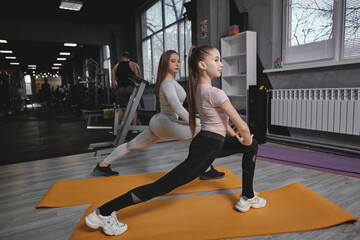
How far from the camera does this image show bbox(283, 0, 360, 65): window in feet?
9.82

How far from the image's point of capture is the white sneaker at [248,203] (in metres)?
1.47

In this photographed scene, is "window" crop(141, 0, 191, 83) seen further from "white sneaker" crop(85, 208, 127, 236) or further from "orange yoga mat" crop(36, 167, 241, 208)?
"white sneaker" crop(85, 208, 127, 236)

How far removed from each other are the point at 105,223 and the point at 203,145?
0.64 m

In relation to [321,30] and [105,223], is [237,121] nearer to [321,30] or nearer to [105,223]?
[105,223]

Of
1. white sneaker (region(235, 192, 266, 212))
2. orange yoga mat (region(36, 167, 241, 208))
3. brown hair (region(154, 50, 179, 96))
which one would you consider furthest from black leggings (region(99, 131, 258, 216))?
brown hair (region(154, 50, 179, 96))

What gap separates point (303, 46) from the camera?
354cm

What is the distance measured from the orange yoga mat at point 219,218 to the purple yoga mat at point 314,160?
806mm


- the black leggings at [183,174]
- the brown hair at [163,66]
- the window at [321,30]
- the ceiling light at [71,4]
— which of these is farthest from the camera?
the ceiling light at [71,4]

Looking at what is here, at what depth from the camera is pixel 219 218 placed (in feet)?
4.67

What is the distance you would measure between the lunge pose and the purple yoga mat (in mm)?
1281

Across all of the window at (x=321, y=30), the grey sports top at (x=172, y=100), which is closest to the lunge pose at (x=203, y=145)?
the grey sports top at (x=172, y=100)

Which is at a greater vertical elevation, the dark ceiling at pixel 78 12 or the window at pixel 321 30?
the dark ceiling at pixel 78 12

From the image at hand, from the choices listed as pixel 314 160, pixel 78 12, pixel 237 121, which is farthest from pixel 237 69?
pixel 78 12

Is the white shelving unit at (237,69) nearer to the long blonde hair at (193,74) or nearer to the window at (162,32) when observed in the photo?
the window at (162,32)
